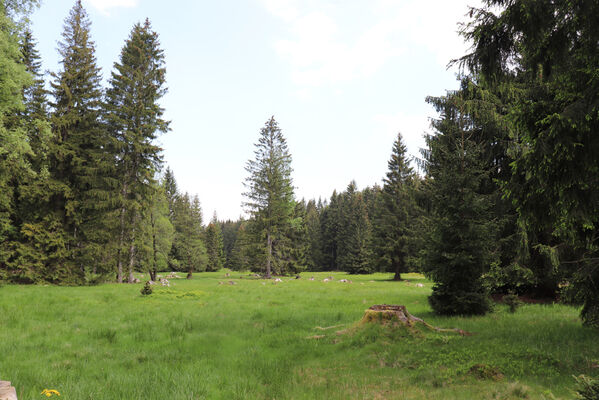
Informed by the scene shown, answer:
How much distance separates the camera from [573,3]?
17.6ft

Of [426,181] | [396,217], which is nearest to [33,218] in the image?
[426,181]

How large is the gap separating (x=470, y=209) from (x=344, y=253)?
5890 centimetres

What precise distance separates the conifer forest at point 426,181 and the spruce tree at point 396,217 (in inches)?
8.6

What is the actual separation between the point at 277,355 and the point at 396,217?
35.4m

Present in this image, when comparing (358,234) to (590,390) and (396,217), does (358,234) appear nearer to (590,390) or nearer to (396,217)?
(396,217)

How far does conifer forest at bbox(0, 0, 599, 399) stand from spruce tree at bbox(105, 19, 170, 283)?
119 mm

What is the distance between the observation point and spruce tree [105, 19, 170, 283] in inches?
994

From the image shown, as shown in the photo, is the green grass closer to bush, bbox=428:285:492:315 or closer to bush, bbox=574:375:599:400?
bush, bbox=428:285:492:315

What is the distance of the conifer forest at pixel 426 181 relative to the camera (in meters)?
5.84

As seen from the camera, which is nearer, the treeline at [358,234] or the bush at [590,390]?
the bush at [590,390]

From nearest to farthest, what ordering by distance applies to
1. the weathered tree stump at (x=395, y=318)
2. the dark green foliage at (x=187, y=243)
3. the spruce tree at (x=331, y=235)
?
1. the weathered tree stump at (x=395, y=318)
2. the dark green foliage at (x=187, y=243)
3. the spruce tree at (x=331, y=235)

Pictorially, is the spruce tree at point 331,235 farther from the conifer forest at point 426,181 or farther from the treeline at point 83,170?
the treeline at point 83,170

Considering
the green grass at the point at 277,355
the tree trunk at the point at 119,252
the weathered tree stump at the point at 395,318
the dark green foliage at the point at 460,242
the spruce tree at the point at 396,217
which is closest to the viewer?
the green grass at the point at 277,355

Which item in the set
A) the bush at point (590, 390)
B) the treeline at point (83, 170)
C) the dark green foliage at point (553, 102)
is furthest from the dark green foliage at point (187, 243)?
the bush at point (590, 390)
